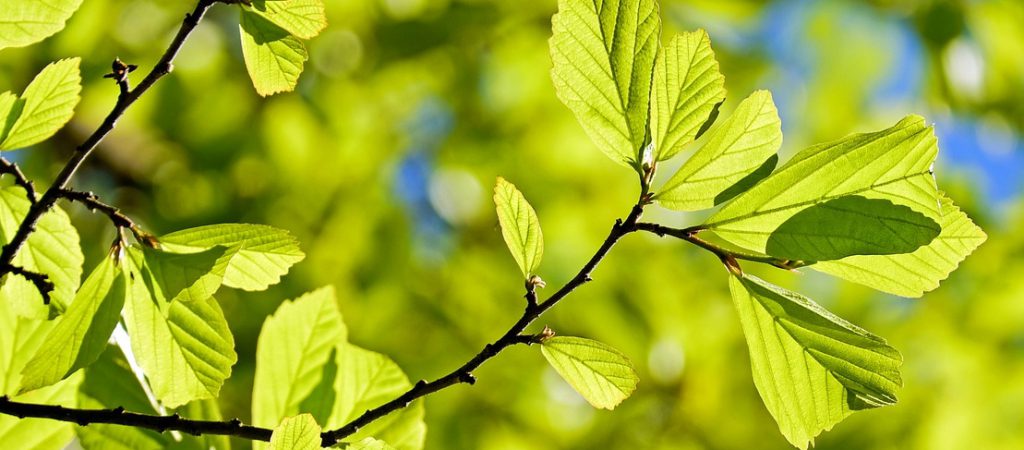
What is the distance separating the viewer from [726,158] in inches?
22.9

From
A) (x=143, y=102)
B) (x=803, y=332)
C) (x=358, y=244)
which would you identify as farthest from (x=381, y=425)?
(x=143, y=102)

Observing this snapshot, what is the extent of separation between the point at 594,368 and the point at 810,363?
144 millimetres

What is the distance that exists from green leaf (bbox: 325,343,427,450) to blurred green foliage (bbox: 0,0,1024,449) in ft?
3.44

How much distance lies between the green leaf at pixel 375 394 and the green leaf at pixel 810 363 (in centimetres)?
33

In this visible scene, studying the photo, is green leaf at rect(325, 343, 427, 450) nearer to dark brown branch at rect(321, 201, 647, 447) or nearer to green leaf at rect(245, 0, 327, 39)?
dark brown branch at rect(321, 201, 647, 447)

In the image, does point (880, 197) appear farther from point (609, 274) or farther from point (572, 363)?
point (609, 274)

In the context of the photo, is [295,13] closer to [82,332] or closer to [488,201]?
[82,332]

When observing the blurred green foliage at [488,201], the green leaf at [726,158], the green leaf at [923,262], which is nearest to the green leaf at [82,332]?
the green leaf at [726,158]

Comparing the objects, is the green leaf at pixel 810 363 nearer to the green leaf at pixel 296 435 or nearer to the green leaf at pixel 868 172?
the green leaf at pixel 868 172

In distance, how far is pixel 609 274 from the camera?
2318 mm

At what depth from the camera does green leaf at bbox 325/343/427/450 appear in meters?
0.79

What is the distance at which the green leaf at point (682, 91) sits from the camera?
57cm

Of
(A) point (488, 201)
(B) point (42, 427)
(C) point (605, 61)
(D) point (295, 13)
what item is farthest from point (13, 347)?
(A) point (488, 201)

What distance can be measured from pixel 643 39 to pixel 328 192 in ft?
5.71
